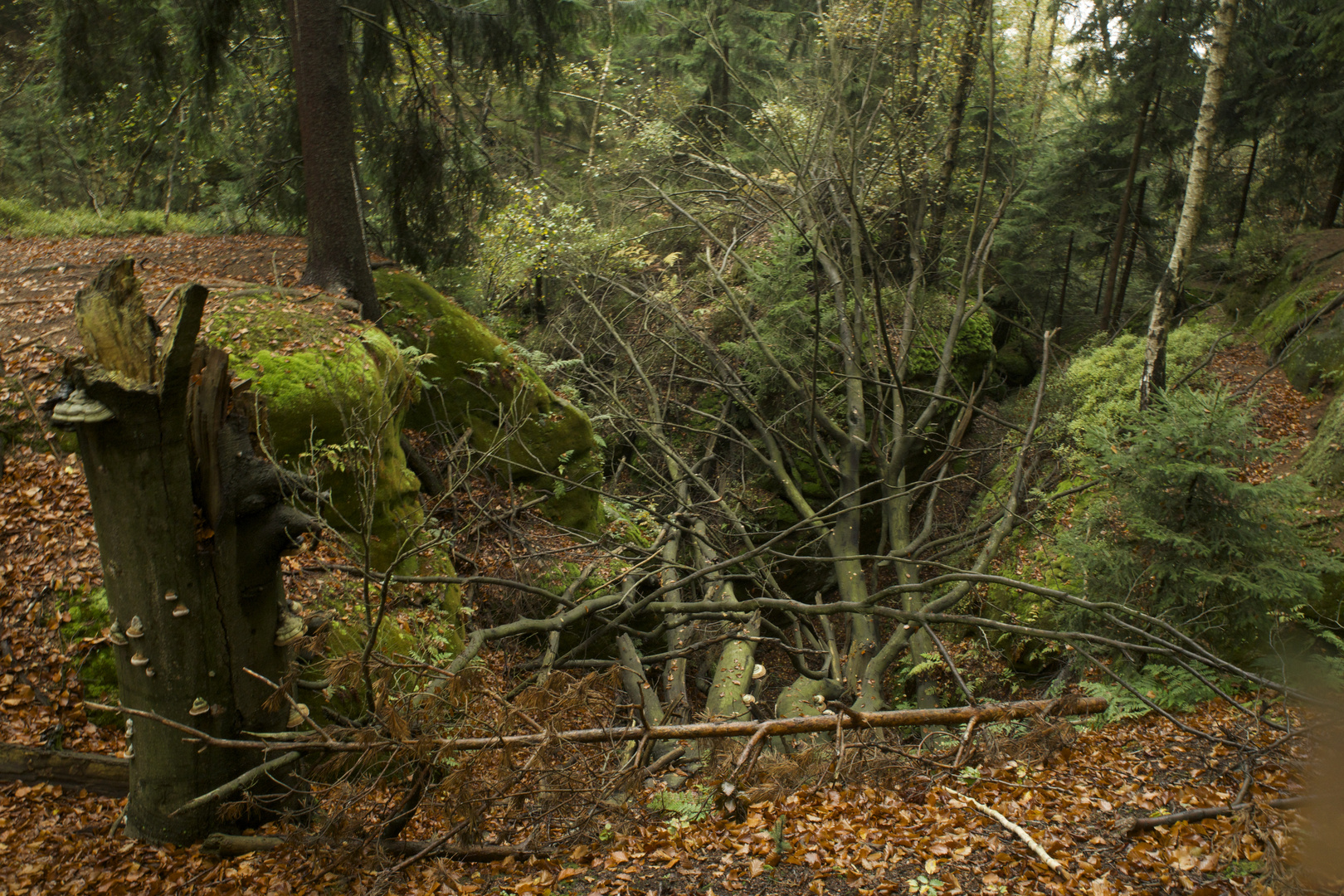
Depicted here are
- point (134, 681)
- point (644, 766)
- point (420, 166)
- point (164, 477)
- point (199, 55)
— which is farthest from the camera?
point (420, 166)

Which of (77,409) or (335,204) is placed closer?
(77,409)

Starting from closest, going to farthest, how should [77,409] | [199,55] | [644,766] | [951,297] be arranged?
1. [77,409]
2. [644,766]
3. [199,55]
4. [951,297]

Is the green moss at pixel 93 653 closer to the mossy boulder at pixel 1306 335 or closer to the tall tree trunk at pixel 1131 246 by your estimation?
the mossy boulder at pixel 1306 335

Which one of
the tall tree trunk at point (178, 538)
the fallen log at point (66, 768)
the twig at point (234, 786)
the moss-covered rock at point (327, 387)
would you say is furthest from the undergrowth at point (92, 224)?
the twig at point (234, 786)

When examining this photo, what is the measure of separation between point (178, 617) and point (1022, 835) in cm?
405

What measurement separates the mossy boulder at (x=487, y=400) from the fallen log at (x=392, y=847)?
4.89 m

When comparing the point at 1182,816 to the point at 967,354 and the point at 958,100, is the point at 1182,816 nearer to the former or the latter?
the point at 967,354

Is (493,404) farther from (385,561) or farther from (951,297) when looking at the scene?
(951,297)

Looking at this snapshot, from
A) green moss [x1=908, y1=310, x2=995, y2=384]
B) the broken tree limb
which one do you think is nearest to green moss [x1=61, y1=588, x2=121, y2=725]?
the broken tree limb

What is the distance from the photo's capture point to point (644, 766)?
3.82m

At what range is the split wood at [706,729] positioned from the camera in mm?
3160

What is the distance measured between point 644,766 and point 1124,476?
15.7 ft

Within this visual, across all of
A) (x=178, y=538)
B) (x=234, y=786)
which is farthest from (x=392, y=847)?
(x=178, y=538)

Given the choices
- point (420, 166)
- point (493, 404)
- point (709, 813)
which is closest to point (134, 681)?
point (709, 813)
